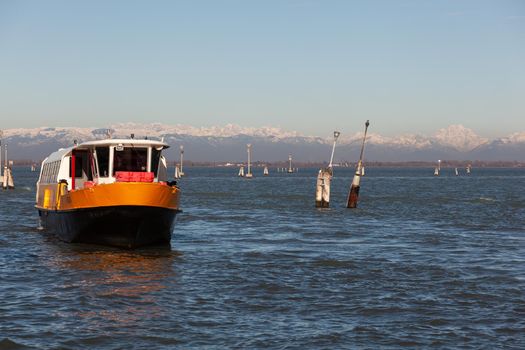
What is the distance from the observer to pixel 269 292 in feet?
66.8

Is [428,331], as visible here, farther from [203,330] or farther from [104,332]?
[104,332]

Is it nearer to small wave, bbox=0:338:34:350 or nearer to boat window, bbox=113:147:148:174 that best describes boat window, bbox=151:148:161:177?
boat window, bbox=113:147:148:174

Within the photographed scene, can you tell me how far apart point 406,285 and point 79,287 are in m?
8.50

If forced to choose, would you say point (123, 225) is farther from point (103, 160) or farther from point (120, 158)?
point (103, 160)

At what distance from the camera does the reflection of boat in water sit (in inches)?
1088

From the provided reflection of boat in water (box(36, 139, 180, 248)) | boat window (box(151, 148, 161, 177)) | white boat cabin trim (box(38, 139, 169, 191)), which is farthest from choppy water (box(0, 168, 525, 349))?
boat window (box(151, 148, 161, 177))

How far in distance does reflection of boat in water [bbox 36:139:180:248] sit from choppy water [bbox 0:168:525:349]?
0.74 m

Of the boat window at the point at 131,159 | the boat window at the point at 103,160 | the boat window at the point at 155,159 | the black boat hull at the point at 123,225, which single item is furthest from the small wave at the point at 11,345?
the boat window at the point at 155,159

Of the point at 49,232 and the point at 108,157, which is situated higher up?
the point at 108,157

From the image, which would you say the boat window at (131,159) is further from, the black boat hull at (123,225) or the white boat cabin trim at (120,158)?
the black boat hull at (123,225)

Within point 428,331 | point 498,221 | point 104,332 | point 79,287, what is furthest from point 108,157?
point 498,221

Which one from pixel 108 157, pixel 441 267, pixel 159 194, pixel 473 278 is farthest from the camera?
pixel 108 157

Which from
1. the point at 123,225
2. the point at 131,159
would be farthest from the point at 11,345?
the point at 131,159

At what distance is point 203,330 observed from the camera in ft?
52.7
